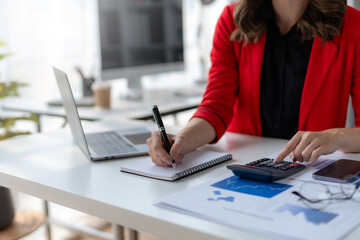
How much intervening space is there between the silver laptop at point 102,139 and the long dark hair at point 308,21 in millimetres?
449

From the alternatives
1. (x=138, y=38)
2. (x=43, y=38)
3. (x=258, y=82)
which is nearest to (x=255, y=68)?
(x=258, y=82)

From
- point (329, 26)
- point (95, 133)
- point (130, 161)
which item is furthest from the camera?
point (95, 133)

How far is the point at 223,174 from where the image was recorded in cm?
100

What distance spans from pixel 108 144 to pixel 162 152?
298 millimetres

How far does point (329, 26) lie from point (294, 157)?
1.67ft

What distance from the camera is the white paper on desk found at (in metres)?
0.68

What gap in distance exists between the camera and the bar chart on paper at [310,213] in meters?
0.71

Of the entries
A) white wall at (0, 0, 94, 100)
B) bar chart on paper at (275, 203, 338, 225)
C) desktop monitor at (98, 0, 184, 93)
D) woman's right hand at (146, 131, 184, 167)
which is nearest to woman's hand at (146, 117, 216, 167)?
woman's right hand at (146, 131, 184, 167)

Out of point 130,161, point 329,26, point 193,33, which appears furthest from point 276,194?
point 193,33

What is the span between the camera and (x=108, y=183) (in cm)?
97

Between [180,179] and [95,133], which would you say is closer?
[180,179]

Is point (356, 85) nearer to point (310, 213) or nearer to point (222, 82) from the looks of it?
point (222, 82)

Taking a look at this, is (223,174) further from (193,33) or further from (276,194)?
(193,33)

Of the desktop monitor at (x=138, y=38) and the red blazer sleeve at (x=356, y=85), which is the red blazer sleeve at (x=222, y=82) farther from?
the desktop monitor at (x=138, y=38)
